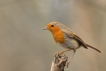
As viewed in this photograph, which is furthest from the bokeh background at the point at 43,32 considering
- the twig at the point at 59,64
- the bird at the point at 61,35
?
the twig at the point at 59,64

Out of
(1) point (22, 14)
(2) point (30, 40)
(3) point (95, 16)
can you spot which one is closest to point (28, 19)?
(1) point (22, 14)

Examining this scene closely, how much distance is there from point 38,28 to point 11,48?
0.44 metres

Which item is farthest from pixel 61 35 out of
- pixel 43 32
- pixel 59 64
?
pixel 43 32

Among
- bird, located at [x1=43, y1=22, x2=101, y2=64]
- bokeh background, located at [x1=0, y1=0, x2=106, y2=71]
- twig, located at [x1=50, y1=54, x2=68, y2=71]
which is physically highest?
bokeh background, located at [x1=0, y1=0, x2=106, y2=71]

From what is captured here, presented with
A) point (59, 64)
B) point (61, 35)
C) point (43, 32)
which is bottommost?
point (59, 64)

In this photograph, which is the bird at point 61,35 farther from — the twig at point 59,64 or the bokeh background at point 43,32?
the bokeh background at point 43,32

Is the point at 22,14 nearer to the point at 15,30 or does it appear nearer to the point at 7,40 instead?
the point at 15,30

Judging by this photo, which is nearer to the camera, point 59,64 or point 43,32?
point 59,64

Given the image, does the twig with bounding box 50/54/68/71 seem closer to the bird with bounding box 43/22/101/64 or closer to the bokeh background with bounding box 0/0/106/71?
the bird with bounding box 43/22/101/64

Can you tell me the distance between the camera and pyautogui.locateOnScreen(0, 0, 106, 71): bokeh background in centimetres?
256

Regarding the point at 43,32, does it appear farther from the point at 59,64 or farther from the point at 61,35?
the point at 59,64

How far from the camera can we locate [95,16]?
8.46 feet

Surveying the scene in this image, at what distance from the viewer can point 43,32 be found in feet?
8.58

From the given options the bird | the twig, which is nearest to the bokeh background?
the bird
